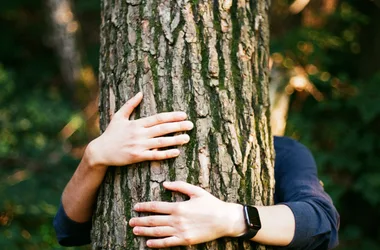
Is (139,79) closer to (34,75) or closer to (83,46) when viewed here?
(83,46)

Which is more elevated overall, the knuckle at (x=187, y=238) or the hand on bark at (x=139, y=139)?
the hand on bark at (x=139, y=139)

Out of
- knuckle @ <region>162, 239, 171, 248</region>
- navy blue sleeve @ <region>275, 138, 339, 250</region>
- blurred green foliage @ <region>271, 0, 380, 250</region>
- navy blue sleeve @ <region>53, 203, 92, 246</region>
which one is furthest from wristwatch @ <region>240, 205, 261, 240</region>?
blurred green foliage @ <region>271, 0, 380, 250</region>

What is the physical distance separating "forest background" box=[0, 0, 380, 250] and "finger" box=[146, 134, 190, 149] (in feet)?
9.93

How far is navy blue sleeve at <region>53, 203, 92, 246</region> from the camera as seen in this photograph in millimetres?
2238

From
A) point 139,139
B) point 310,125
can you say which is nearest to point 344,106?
point 310,125

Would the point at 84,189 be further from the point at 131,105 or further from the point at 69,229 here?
the point at 131,105

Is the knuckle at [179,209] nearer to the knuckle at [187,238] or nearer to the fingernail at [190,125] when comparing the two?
the knuckle at [187,238]

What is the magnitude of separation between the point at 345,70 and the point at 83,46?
4.94 metres

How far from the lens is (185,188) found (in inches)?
73.4

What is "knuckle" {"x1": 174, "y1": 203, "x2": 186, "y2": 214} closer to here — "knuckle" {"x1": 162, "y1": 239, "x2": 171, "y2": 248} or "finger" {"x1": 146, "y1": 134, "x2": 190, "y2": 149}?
"knuckle" {"x1": 162, "y1": 239, "x2": 171, "y2": 248}

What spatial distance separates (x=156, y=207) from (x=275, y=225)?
Result: 46cm

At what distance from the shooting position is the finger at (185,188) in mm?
1856

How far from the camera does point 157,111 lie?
1.97 m

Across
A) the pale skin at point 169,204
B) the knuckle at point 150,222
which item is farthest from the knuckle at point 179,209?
the knuckle at point 150,222
